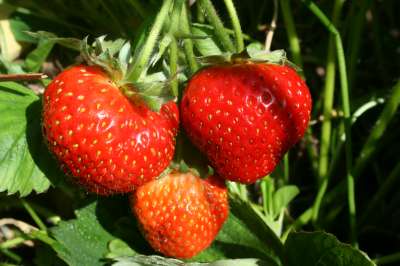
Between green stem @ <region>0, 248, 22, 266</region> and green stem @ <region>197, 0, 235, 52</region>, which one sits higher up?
green stem @ <region>197, 0, 235, 52</region>

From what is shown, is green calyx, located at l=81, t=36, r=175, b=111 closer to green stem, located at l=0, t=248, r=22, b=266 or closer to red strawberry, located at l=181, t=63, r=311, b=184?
red strawberry, located at l=181, t=63, r=311, b=184

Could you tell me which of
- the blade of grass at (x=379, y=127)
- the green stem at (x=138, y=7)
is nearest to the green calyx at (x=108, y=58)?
the green stem at (x=138, y=7)

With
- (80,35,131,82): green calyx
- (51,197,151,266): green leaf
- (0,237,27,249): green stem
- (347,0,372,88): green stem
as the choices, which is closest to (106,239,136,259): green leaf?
(51,197,151,266): green leaf

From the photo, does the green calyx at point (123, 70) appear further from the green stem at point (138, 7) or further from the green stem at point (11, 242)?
the green stem at point (11, 242)

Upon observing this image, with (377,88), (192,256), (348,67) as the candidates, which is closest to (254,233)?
(192,256)

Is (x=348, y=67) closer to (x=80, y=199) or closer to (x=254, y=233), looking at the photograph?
(x=254, y=233)
